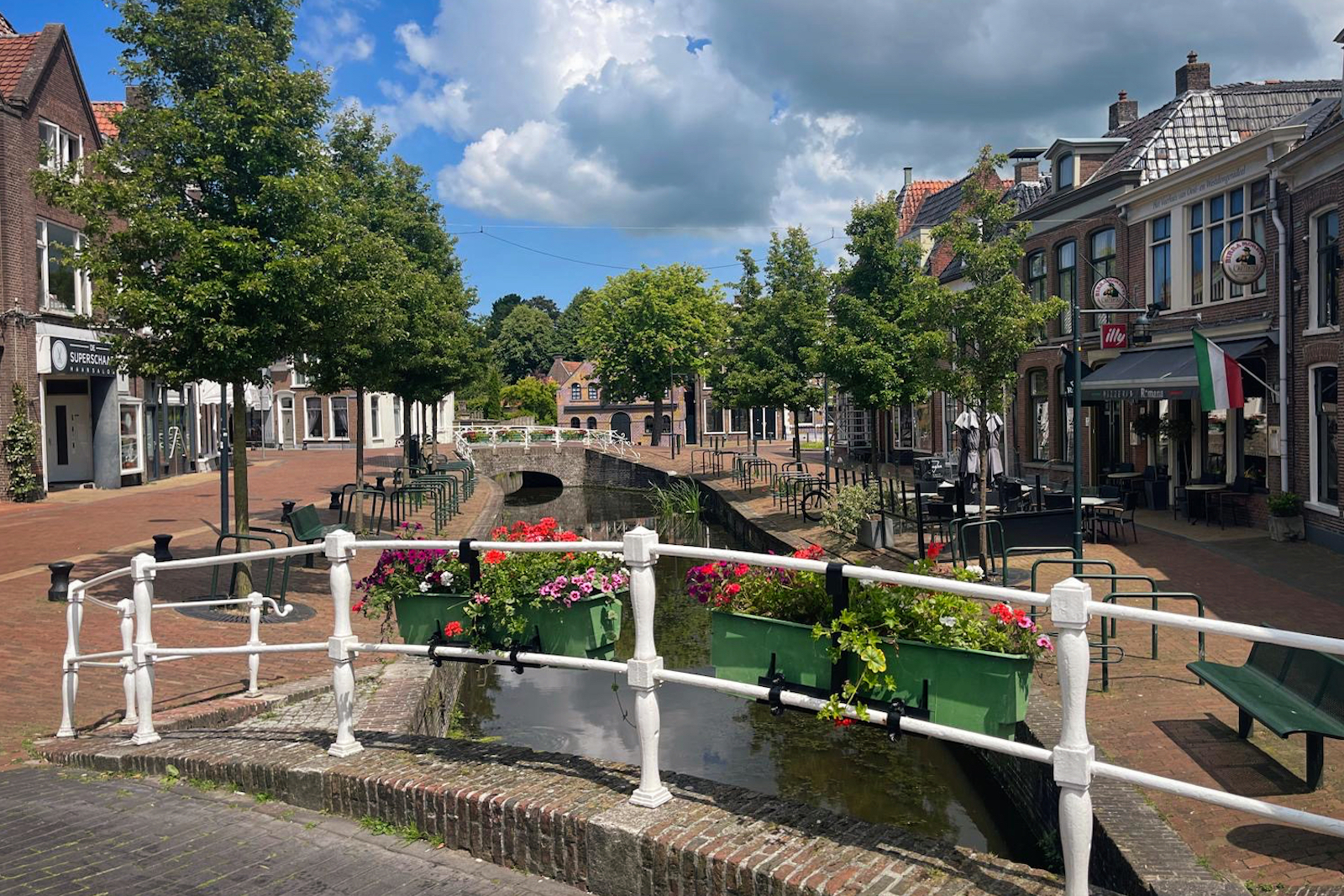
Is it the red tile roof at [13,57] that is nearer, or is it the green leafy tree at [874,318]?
the green leafy tree at [874,318]

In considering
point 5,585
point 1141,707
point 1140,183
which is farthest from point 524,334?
point 1141,707

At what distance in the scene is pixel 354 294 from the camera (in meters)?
11.1

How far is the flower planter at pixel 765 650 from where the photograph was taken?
12.9 feet

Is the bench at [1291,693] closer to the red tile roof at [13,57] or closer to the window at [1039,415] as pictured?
the window at [1039,415]

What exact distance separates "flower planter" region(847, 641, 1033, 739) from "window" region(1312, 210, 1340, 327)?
45.3 ft


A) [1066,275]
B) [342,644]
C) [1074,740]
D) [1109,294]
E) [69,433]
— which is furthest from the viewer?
[69,433]

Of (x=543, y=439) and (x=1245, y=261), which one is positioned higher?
(x=1245, y=261)

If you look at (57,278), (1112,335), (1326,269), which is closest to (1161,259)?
(1112,335)

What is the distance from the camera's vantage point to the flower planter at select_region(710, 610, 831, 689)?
3936mm

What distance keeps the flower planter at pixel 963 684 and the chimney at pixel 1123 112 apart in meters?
24.7

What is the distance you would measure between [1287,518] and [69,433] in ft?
86.8

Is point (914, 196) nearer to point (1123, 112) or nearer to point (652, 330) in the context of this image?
point (1123, 112)

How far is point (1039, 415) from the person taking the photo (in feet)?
81.6

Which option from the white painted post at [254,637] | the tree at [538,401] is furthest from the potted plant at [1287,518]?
the tree at [538,401]
